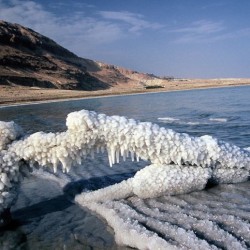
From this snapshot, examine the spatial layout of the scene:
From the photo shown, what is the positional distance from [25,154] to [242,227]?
300 cm

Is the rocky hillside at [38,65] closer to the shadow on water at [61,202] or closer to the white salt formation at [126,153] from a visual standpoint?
the shadow on water at [61,202]

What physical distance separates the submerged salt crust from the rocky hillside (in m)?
84.4

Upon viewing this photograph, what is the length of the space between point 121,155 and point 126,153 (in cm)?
9

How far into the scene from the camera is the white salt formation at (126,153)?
5.57m

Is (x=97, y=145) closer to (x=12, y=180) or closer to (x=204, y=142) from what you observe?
(x=12, y=180)

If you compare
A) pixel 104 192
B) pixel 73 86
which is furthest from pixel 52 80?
pixel 104 192

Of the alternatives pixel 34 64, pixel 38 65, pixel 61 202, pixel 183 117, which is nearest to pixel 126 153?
pixel 61 202

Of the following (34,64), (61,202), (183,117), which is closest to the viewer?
(61,202)

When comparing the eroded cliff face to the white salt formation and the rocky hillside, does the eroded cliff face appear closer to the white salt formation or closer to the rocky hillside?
the rocky hillside

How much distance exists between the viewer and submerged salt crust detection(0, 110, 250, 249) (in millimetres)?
5559

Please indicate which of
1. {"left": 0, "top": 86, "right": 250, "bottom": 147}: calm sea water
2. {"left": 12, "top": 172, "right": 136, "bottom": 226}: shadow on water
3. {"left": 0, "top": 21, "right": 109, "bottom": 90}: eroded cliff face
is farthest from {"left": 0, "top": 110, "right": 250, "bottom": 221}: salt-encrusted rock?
{"left": 0, "top": 21, "right": 109, "bottom": 90}: eroded cliff face

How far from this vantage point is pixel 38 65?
370 ft

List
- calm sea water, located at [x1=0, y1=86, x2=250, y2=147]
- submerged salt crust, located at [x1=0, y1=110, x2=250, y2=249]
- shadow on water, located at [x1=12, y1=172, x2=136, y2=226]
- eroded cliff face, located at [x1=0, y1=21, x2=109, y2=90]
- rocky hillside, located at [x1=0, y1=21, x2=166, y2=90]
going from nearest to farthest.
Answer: submerged salt crust, located at [x1=0, y1=110, x2=250, y2=249], shadow on water, located at [x1=12, y1=172, x2=136, y2=226], calm sea water, located at [x1=0, y1=86, x2=250, y2=147], eroded cliff face, located at [x1=0, y1=21, x2=109, y2=90], rocky hillside, located at [x1=0, y1=21, x2=166, y2=90]

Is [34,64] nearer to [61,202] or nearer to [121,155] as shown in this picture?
[61,202]
